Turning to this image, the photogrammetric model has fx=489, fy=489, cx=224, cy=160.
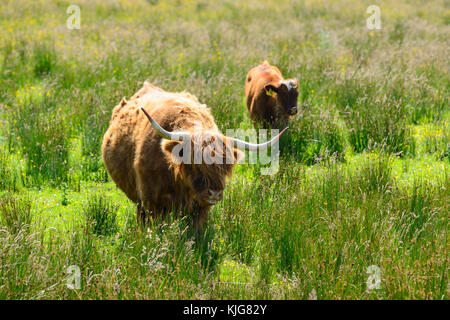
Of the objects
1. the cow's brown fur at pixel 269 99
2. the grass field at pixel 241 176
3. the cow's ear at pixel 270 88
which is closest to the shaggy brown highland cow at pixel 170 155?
the grass field at pixel 241 176

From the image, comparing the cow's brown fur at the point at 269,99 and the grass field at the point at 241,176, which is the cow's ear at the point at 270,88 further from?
the grass field at the point at 241,176

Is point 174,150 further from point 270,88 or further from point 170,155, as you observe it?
point 270,88

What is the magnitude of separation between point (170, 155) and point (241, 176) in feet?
7.06

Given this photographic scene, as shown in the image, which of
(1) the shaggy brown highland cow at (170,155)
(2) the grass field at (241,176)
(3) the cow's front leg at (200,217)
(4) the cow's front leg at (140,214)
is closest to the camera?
(2) the grass field at (241,176)

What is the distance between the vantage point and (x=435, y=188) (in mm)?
4828

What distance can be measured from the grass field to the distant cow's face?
0.85ft

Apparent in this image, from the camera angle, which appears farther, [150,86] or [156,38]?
[156,38]

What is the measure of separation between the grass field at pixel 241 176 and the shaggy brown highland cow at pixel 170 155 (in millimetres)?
251

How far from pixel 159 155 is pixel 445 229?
2.41m

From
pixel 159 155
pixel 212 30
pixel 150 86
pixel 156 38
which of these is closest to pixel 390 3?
pixel 212 30

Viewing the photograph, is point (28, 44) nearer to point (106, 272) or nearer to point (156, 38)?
point (156, 38)

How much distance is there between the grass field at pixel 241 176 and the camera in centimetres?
337

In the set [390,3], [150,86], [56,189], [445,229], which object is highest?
[390,3]

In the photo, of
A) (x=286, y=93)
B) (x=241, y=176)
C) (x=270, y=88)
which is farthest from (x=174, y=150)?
(x=270, y=88)
